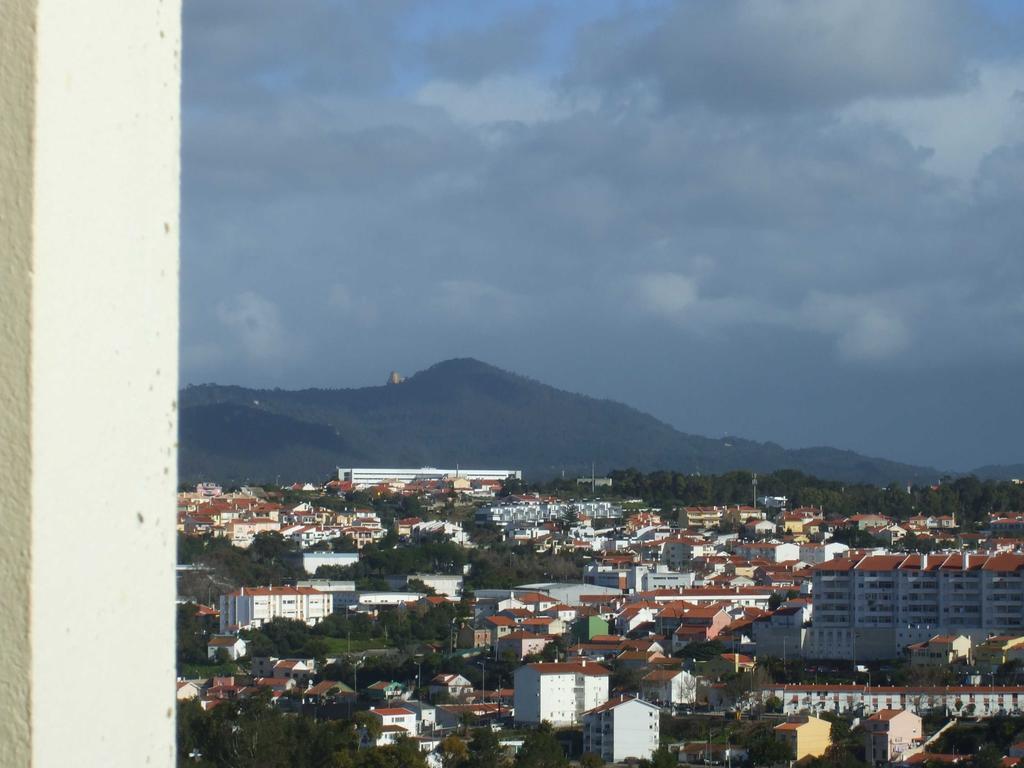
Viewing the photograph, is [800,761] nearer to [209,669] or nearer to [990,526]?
[209,669]

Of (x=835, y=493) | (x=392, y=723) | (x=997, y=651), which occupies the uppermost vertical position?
(x=835, y=493)

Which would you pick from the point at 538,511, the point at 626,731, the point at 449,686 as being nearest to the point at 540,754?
the point at 626,731

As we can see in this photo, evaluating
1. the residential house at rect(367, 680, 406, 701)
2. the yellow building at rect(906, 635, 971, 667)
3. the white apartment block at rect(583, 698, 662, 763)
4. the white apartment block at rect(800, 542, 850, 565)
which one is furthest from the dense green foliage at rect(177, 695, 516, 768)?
the white apartment block at rect(800, 542, 850, 565)

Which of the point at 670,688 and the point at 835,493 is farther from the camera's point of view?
the point at 835,493

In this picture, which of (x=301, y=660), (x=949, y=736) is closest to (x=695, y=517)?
(x=301, y=660)

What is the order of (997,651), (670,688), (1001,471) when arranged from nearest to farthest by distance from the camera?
(670,688) → (997,651) → (1001,471)

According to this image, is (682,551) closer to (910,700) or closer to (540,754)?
(910,700)
